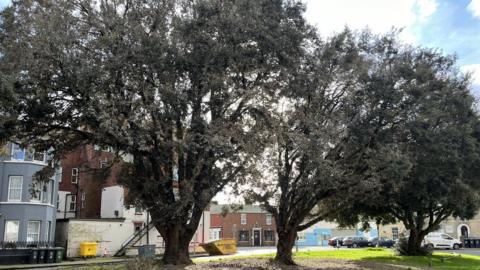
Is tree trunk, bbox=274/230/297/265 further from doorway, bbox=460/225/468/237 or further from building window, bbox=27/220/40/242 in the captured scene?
doorway, bbox=460/225/468/237

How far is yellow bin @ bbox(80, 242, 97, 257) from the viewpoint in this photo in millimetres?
39166

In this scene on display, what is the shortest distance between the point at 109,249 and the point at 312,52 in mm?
28417

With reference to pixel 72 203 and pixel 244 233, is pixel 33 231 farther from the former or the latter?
pixel 244 233

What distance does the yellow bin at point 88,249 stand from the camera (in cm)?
3917

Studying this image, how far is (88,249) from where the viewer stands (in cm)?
3938

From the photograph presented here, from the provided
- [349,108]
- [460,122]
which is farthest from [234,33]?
[460,122]

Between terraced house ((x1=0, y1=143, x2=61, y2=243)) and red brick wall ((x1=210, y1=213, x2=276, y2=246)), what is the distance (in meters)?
39.3

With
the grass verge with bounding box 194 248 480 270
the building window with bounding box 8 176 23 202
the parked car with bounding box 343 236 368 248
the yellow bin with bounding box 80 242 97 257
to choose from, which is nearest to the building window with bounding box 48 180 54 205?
the building window with bounding box 8 176 23 202

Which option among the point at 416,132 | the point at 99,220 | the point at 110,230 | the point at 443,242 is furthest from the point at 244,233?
the point at 416,132

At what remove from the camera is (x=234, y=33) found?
739 inches

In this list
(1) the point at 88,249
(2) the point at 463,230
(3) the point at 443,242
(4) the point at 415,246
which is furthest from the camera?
(2) the point at 463,230

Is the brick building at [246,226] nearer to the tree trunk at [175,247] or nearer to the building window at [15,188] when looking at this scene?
the building window at [15,188]

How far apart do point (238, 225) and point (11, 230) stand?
43.9 metres

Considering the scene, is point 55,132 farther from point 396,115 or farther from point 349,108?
point 396,115
